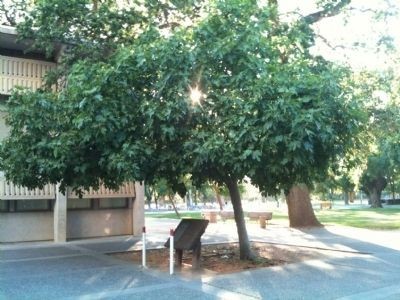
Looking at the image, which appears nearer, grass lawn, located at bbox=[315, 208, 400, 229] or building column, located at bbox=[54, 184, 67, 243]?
building column, located at bbox=[54, 184, 67, 243]

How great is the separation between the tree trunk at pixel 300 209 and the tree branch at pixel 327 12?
7.50 m

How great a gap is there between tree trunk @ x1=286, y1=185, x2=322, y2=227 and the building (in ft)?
23.2

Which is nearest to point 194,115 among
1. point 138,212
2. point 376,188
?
point 138,212

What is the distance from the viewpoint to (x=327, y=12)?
19156 mm

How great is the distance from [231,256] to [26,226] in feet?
26.9

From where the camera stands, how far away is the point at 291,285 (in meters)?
9.67

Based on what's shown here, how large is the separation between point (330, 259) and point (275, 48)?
5400 mm

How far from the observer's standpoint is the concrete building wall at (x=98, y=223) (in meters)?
19.5

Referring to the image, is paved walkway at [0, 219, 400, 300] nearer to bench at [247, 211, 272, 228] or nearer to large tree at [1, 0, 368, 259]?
large tree at [1, 0, 368, 259]

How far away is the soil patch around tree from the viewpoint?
12.3 meters

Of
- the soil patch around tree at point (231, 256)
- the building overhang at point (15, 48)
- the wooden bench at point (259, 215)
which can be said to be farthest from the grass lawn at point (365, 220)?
the building overhang at point (15, 48)

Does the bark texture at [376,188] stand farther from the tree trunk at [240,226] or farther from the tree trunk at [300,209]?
the tree trunk at [240,226]

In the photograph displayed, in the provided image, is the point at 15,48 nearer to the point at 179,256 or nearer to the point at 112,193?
the point at 112,193

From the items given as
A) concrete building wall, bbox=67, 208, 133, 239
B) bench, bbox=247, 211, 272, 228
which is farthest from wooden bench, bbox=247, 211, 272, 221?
concrete building wall, bbox=67, 208, 133, 239
